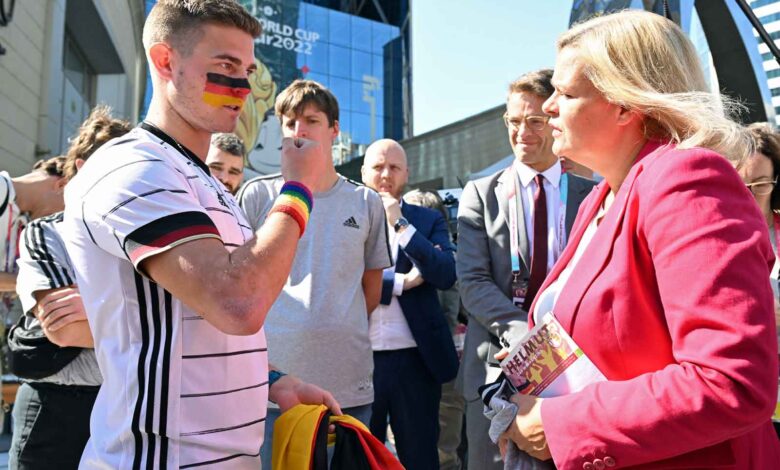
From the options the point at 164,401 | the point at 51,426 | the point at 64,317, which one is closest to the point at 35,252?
the point at 64,317

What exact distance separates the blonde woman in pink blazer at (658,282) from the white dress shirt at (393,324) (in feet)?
6.73

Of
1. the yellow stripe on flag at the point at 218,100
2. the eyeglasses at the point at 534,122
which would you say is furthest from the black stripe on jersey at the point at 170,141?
the eyeglasses at the point at 534,122

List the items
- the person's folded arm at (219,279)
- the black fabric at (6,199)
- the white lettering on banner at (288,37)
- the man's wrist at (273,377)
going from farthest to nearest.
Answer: the white lettering on banner at (288,37), the black fabric at (6,199), the man's wrist at (273,377), the person's folded arm at (219,279)

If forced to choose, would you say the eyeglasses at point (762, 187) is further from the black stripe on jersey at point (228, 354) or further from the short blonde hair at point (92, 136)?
the short blonde hair at point (92, 136)

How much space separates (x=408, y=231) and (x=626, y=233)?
232 centimetres

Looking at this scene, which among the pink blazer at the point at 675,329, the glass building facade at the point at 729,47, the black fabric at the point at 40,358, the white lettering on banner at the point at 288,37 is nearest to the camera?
the pink blazer at the point at 675,329

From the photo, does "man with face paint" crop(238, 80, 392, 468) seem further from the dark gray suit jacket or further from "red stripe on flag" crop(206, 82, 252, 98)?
"red stripe on flag" crop(206, 82, 252, 98)

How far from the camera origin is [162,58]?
154 centimetres

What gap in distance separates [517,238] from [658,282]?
5.29 ft

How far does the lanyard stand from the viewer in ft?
9.02

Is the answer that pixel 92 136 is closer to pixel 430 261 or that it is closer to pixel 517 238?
pixel 430 261

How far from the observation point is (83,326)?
1.97m

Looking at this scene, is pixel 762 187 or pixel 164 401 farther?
pixel 762 187

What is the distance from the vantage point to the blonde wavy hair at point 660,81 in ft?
4.32
